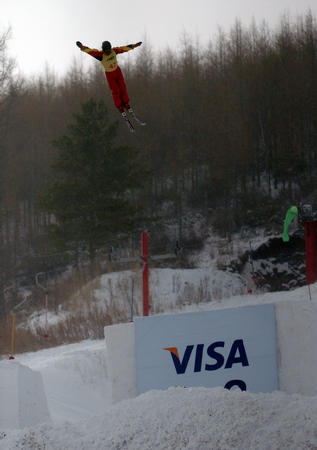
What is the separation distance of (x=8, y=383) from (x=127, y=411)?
1.95 m

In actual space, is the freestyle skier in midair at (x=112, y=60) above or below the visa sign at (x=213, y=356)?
above

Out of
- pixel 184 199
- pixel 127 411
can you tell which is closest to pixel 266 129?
pixel 184 199

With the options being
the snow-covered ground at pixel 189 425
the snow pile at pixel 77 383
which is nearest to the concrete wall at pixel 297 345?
the snow-covered ground at pixel 189 425

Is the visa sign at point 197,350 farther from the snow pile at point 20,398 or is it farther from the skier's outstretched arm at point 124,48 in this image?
the skier's outstretched arm at point 124,48

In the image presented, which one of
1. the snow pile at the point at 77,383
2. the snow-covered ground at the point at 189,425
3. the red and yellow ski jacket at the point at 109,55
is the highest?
the red and yellow ski jacket at the point at 109,55

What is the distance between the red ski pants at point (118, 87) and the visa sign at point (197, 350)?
199 centimetres

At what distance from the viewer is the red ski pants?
152 inches

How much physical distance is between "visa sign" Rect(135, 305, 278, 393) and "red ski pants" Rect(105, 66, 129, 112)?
199cm

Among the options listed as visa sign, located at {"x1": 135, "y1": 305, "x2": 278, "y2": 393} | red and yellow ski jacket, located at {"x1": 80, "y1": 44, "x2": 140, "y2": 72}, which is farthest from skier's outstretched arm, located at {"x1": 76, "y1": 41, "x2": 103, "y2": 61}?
visa sign, located at {"x1": 135, "y1": 305, "x2": 278, "y2": 393}

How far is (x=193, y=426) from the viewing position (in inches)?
138

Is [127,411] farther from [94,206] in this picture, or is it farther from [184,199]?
[184,199]

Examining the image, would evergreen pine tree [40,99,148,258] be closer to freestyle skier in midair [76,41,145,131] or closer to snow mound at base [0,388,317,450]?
freestyle skier in midair [76,41,145,131]

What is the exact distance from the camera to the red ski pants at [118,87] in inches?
152

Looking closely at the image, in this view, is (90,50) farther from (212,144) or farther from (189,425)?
(212,144)
